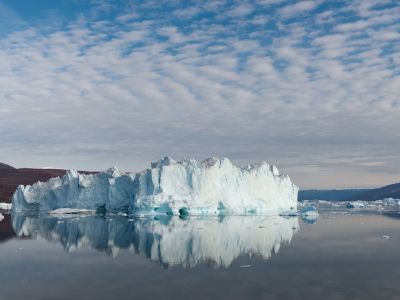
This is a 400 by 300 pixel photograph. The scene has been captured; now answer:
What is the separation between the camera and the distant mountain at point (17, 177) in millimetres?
75363

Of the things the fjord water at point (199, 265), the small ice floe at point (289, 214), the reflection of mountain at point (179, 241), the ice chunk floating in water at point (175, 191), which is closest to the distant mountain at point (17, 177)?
the ice chunk floating in water at point (175, 191)

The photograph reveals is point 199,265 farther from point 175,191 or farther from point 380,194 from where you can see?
point 380,194

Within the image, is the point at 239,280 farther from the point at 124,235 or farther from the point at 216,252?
the point at 124,235

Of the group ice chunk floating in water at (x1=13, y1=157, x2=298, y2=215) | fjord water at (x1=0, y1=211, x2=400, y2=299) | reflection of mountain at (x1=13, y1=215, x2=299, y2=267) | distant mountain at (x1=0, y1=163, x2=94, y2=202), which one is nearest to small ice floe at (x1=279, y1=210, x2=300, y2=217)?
ice chunk floating in water at (x1=13, y1=157, x2=298, y2=215)

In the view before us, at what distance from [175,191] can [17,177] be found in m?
60.0

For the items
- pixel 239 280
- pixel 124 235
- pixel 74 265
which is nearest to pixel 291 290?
pixel 239 280

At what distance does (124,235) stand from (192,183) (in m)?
15.2

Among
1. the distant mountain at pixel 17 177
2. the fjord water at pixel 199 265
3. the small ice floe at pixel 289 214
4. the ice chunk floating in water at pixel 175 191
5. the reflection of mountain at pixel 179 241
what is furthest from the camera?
the distant mountain at pixel 17 177

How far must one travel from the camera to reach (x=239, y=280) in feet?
42.6

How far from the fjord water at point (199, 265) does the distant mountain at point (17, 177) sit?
5465cm

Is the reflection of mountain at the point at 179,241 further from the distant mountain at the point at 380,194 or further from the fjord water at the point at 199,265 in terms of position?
the distant mountain at the point at 380,194

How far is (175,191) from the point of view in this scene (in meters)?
39.1

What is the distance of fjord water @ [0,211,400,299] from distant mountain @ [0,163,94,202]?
54646 millimetres

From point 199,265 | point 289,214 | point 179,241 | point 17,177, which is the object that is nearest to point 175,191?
point 289,214
